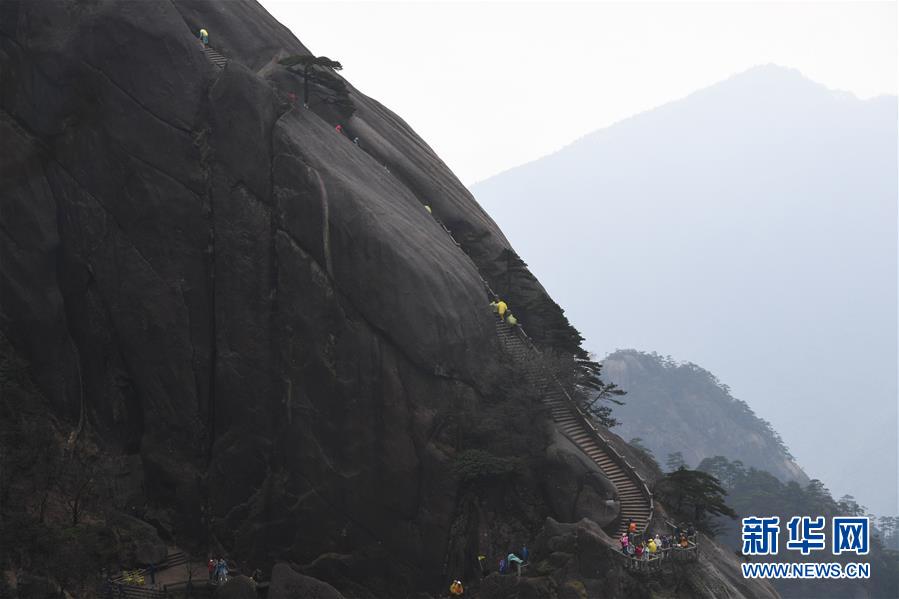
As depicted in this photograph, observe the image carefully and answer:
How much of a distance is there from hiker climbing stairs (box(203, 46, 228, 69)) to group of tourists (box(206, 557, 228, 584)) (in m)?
23.5

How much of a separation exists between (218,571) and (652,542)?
17.4 metres

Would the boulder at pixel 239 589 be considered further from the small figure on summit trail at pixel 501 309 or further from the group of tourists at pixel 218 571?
the small figure on summit trail at pixel 501 309

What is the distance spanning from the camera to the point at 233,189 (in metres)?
38.7

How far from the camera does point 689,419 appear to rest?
17038cm

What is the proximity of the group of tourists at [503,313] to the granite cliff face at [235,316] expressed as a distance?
1.44 metres

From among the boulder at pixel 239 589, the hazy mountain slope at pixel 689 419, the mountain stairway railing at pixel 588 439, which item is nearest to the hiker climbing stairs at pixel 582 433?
the mountain stairway railing at pixel 588 439

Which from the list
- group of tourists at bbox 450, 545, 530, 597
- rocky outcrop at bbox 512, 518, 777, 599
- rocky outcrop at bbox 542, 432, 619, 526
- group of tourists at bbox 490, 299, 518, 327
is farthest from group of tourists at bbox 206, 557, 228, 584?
group of tourists at bbox 490, 299, 518, 327

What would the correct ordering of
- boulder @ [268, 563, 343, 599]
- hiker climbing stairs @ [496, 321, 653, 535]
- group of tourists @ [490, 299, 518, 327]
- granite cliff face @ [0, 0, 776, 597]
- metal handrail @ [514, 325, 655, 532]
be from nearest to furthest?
A: boulder @ [268, 563, 343, 599] < granite cliff face @ [0, 0, 776, 597] < hiker climbing stairs @ [496, 321, 653, 535] < metal handrail @ [514, 325, 655, 532] < group of tourists @ [490, 299, 518, 327]

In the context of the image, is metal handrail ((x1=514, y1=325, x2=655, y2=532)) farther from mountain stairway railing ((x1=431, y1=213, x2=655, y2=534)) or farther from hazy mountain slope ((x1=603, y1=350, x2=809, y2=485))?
hazy mountain slope ((x1=603, y1=350, x2=809, y2=485))

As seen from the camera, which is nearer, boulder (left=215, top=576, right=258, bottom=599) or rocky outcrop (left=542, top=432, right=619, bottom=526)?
boulder (left=215, top=576, right=258, bottom=599)

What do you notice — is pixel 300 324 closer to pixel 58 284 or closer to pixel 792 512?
pixel 58 284

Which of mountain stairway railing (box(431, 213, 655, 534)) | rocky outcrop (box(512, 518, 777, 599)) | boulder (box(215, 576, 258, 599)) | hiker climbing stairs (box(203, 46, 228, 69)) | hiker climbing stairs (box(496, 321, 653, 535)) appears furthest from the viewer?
hiker climbing stairs (box(203, 46, 228, 69))

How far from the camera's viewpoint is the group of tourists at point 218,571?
35094 mm

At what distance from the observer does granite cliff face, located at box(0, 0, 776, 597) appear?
36.6 m
